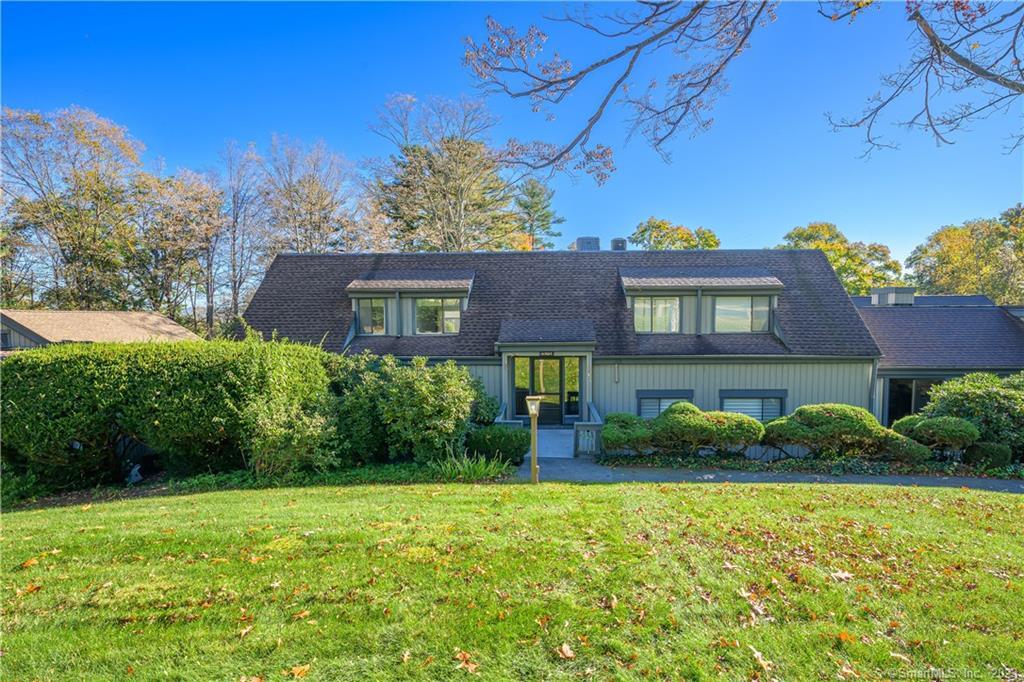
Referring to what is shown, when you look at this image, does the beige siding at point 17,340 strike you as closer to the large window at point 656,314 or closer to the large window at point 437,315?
the large window at point 437,315

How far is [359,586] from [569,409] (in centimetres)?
1074

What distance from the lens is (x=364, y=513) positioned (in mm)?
5820

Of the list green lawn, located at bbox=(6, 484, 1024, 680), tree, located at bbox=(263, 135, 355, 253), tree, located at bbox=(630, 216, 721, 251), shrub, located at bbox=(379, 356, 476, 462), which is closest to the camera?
green lawn, located at bbox=(6, 484, 1024, 680)

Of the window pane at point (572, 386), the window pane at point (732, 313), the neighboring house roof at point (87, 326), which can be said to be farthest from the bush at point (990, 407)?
the neighboring house roof at point (87, 326)

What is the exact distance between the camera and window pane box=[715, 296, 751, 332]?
14.1 m

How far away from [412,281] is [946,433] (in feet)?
47.8

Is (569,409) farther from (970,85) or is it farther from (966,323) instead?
(966,323)

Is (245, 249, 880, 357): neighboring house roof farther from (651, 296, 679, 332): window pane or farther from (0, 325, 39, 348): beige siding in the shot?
(0, 325, 39, 348): beige siding

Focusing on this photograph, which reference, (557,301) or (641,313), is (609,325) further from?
(557,301)

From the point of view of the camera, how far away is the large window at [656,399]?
522 inches

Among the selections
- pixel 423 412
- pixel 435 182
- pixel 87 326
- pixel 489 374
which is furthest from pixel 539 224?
pixel 423 412

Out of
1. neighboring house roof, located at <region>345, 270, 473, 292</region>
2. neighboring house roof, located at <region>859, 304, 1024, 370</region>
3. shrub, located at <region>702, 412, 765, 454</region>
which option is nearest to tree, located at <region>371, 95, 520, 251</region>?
neighboring house roof, located at <region>345, 270, 473, 292</region>

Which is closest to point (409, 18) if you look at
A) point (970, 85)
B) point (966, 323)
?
point (970, 85)

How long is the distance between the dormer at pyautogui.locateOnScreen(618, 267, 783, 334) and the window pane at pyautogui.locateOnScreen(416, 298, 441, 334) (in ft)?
20.5
